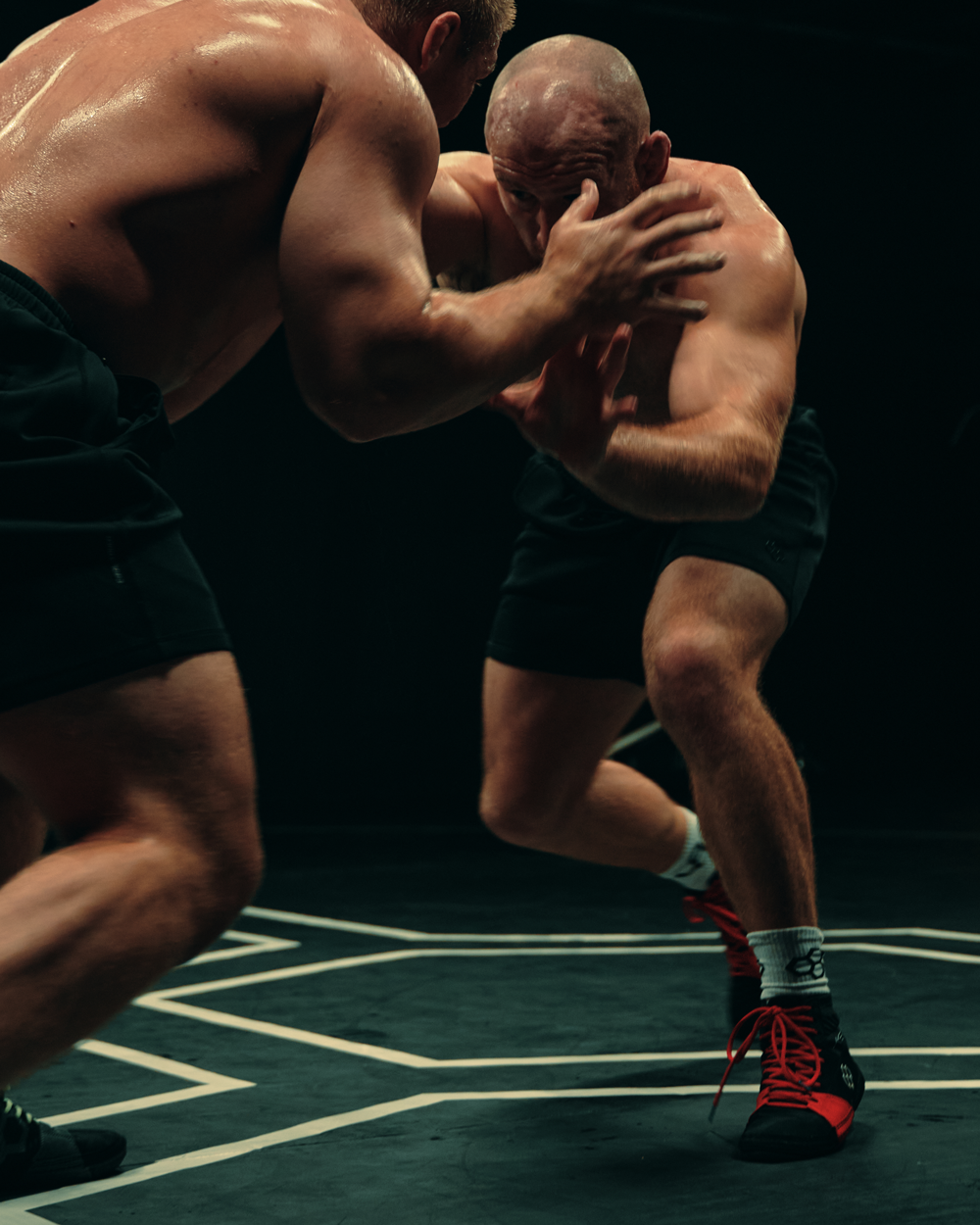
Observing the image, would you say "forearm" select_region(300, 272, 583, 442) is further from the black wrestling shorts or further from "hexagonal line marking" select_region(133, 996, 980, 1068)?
"hexagonal line marking" select_region(133, 996, 980, 1068)

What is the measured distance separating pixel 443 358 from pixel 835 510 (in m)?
6.24

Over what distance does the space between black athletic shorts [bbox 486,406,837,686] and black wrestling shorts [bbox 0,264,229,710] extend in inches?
44.2

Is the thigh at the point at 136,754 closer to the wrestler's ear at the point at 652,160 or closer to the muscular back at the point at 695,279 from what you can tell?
the muscular back at the point at 695,279

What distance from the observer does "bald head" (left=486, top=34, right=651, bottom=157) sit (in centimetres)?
215

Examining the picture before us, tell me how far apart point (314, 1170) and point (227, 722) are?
772 mm

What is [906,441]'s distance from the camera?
7.67 meters

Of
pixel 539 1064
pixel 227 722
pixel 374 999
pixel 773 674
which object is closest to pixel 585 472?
pixel 227 722

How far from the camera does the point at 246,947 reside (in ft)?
11.7

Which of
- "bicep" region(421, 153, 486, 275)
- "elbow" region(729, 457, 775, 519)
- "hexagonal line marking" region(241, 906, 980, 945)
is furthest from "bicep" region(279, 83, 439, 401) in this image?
"hexagonal line marking" region(241, 906, 980, 945)

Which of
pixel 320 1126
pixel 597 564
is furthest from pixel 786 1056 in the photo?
pixel 597 564

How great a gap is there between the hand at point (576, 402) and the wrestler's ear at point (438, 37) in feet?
1.18

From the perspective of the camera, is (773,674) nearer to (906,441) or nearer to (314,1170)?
(906,441)

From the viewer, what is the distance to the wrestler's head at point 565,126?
2154 millimetres

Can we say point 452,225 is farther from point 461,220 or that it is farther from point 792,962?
point 792,962
